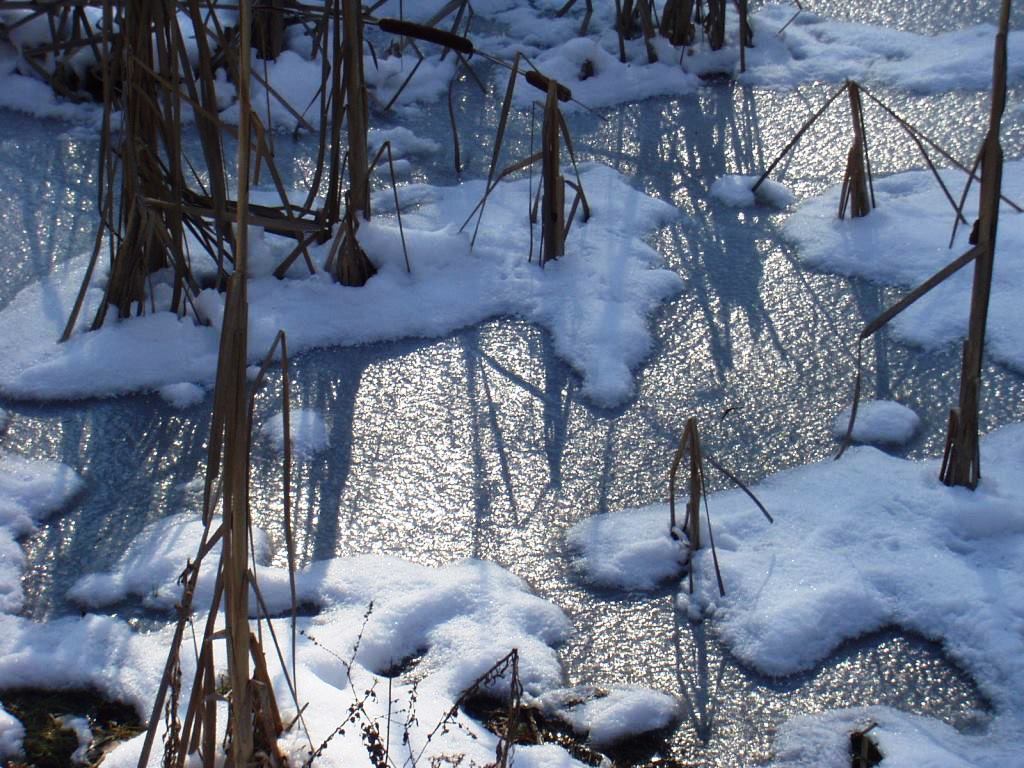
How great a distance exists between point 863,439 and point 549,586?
26.2 inches

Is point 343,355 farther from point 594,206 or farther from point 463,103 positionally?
point 463,103

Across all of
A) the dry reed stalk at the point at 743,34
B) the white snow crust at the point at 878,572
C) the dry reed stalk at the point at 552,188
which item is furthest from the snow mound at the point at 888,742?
the dry reed stalk at the point at 743,34

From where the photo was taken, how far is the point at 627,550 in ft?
5.85

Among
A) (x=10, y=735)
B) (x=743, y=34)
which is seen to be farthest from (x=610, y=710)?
(x=743, y=34)

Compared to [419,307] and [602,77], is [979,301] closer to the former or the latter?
[419,307]

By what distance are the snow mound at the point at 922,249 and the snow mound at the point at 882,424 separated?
26 centimetres

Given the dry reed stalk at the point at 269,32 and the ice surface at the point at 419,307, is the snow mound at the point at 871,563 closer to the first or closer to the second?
the ice surface at the point at 419,307

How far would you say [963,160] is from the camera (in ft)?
9.07

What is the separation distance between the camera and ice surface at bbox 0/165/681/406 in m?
2.19

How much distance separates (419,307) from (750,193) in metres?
0.89

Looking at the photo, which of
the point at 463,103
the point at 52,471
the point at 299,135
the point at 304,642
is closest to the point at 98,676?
the point at 304,642

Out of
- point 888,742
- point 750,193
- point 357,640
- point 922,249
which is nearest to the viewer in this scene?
point 888,742

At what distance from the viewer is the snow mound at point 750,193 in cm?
272

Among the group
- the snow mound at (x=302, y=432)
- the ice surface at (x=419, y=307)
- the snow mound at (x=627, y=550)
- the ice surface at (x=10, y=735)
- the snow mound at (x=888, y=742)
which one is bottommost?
the ice surface at (x=10, y=735)
